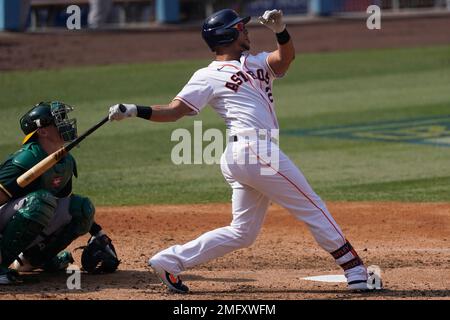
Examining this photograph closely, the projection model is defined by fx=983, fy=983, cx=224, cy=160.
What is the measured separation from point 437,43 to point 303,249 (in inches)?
659

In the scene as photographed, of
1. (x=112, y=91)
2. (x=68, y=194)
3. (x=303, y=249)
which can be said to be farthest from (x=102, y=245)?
(x=112, y=91)

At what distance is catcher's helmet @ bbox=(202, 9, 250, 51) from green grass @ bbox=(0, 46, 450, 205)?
12.9 feet

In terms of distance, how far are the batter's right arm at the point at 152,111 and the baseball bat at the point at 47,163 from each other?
0.93ft

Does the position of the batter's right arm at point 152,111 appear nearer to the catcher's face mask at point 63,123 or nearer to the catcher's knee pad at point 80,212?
the catcher's face mask at point 63,123

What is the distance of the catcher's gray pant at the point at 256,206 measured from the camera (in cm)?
602

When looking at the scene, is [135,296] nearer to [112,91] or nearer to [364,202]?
[364,202]

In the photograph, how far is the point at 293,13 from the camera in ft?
90.8

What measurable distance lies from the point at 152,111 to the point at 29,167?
3.14ft

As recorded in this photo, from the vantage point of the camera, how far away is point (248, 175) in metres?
6.02

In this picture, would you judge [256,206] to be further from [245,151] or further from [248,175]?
[245,151]

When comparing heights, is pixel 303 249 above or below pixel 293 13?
below

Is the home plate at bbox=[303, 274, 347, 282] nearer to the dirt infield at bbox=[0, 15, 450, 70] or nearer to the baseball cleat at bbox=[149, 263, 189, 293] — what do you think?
the baseball cleat at bbox=[149, 263, 189, 293]

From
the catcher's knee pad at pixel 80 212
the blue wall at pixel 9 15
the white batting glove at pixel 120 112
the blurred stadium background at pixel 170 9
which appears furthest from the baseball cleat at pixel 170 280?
the blue wall at pixel 9 15
